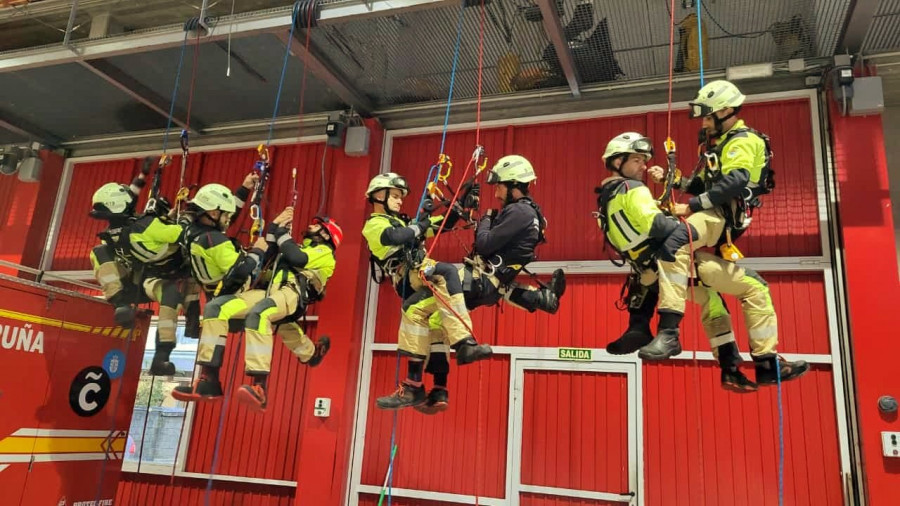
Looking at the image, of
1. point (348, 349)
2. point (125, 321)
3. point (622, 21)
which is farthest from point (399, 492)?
point (622, 21)

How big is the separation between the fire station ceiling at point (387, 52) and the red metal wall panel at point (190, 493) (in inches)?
205

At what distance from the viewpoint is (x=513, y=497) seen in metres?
7.33

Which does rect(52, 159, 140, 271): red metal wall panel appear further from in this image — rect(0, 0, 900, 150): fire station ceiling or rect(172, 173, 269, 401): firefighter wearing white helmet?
rect(172, 173, 269, 401): firefighter wearing white helmet

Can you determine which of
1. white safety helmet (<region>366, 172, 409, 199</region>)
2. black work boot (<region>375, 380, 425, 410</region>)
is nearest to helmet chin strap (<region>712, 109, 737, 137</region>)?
white safety helmet (<region>366, 172, 409, 199</region>)

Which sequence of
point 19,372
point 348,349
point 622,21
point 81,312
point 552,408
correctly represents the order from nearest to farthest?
point 19,372 → point 81,312 → point 622,21 → point 552,408 → point 348,349

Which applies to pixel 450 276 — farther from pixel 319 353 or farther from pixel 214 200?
pixel 214 200

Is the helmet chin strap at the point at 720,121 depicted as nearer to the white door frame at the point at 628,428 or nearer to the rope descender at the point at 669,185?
the rope descender at the point at 669,185

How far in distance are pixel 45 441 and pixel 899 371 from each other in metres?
8.40

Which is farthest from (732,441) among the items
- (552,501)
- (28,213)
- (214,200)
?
(28,213)

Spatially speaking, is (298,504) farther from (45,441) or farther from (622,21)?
(622,21)

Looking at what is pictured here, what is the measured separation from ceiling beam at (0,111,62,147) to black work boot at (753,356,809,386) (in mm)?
11941

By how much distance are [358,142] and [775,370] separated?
6308 mm

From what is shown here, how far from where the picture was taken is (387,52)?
25.8 feet

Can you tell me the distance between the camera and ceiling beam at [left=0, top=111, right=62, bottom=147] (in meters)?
10.5
